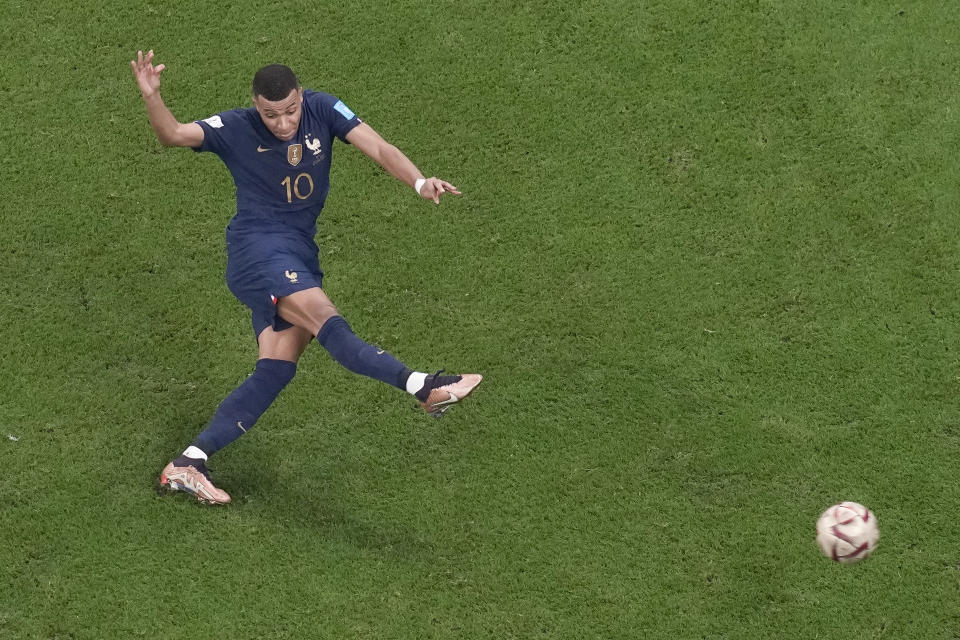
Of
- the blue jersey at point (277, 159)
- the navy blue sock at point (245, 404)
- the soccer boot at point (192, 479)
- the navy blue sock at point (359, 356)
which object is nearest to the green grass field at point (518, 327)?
the soccer boot at point (192, 479)

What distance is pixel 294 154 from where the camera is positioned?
270 inches

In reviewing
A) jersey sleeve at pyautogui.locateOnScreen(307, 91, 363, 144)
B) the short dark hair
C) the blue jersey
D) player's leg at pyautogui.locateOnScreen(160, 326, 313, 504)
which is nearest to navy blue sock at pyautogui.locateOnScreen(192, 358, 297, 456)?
player's leg at pyautogui.locateOnScreen(160, 326, 313, 504)

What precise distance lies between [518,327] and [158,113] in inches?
106

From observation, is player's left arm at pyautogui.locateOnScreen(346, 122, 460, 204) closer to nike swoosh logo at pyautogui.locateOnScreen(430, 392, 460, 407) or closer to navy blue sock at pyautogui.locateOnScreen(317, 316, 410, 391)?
navy blue sock at pyautogui.locateOnScreen(317, 316, 410, 391)

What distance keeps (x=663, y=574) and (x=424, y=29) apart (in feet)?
14.1

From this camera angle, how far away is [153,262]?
8.18m

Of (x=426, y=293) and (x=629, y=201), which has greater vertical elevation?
(x=629, y=201)

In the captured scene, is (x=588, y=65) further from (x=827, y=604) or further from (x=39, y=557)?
(x=39, y=557)

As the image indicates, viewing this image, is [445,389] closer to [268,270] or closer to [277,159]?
[268,270]

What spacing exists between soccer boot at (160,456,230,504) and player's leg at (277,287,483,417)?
1.12m

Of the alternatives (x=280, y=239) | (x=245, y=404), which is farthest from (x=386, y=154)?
(x=245, y=404)

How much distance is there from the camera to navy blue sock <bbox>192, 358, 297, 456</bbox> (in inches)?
276

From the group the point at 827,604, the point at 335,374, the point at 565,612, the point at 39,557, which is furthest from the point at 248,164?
the point at 827,604

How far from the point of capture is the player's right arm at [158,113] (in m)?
6.32
